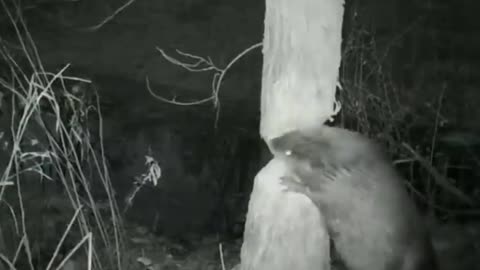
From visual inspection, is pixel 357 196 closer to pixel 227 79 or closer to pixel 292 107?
pixel 292 107

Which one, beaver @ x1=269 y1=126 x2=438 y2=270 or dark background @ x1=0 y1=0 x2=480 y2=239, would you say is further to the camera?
dark background @ x1=0 y1=0 x2=480 y2=239

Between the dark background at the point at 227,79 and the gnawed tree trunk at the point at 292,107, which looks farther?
the dark background at the point at 227,79

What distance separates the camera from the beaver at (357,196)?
1132mm

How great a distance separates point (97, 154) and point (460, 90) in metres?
0.59

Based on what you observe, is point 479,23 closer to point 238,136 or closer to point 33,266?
point 238,136

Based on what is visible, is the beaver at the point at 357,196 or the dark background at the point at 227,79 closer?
the beaver at the point at 357,196

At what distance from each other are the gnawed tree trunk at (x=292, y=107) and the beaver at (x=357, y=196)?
A: 1.0 inches

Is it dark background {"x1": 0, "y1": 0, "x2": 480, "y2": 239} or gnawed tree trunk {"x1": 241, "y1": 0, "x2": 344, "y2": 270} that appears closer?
gnawed tree trunk {"x1": 241, "y1": 0, "x2": 344, "y2": 270}

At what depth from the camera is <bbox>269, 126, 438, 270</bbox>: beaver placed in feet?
3.71

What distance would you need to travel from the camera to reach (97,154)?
1.33m

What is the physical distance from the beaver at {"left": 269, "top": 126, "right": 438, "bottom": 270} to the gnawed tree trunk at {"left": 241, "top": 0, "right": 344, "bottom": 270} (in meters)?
0.02

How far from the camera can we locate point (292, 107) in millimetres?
1141

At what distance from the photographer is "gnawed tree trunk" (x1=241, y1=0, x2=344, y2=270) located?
3.64 ft

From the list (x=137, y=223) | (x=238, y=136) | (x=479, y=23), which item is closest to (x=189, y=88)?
(x=238, y=136)
